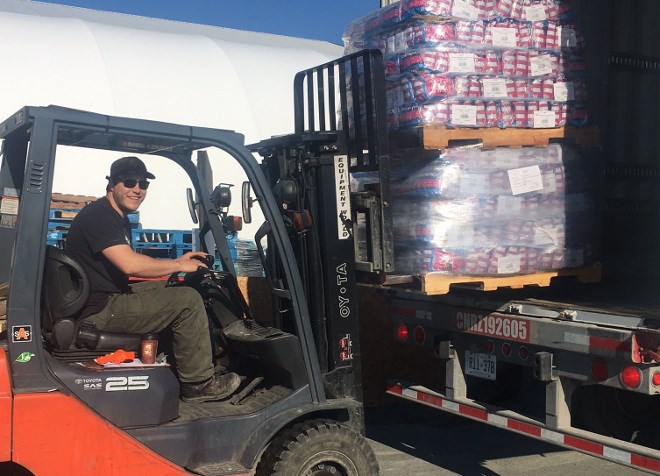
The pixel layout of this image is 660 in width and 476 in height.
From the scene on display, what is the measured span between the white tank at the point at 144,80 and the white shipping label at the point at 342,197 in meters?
9.85

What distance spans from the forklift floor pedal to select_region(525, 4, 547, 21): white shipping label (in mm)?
2774

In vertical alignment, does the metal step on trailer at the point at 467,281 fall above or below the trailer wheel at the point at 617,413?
above

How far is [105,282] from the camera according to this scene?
4.34m

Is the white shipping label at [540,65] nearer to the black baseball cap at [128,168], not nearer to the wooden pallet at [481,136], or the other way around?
the wooden pallet at [481,136]

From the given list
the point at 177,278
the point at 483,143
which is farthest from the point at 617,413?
the point at 177,278

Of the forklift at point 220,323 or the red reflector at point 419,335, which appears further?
the red reflector at point 419,335

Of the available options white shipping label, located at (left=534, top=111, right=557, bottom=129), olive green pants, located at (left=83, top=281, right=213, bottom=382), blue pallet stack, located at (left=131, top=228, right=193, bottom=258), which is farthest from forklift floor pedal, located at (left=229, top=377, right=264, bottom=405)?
blue pallet stack, located at (left=131, top=228, right=193, bottom=258)

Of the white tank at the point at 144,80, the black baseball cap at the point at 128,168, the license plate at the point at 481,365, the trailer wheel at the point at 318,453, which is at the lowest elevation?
the trailer wheel at the point at 318,453

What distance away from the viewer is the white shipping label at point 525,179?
523 centimetres

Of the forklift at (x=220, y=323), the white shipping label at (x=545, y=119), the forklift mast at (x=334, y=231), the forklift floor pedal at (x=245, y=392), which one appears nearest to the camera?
the forklift at (x=220, y=323)

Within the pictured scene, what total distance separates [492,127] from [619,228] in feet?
5.16

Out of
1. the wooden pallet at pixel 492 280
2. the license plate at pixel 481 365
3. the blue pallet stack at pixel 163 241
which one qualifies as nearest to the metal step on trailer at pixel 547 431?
the license plate at pixel 481 365

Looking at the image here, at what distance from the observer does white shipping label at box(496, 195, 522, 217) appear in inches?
205

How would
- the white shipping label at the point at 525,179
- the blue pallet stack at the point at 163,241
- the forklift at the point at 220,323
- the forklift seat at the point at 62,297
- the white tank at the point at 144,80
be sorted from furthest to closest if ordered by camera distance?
the white tank at the point at 144,80 → the blue pallet stack at the point at 163,241 → the white shipping label at the point at 525,179 → the forklift seat at the point at 62,297 → the forklift at the point at 220,323
